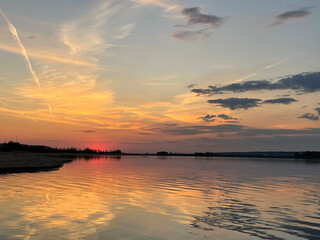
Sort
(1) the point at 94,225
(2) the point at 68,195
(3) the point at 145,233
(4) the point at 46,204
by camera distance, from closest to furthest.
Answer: (3) the point at 145,233
(1) the point at 94,225
(4) the point at 46,204
(2) the point at 68,195

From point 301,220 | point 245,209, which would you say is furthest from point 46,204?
point 301,220

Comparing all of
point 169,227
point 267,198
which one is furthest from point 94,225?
point 267,198

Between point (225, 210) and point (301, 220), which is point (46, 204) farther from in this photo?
point (301, 220)

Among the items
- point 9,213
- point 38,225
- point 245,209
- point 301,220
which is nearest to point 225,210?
point 245,209

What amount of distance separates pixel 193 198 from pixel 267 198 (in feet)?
28.5

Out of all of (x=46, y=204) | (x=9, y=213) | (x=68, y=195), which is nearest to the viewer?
(x=9, y=213)

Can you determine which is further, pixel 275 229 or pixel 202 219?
pixel 202 219

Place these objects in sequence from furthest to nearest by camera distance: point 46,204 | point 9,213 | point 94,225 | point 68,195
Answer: point 68,195
point 46,204
point 9,213
point 94,225

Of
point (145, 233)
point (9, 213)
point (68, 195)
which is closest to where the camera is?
point (145, 233)

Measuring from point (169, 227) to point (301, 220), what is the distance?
10458 mm

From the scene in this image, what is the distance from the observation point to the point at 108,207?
25.9 metres

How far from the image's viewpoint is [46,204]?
25891 mm

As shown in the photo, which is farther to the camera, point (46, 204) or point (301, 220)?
point (46, 204)

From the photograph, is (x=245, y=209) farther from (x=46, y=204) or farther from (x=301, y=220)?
(x=46, y=204)
